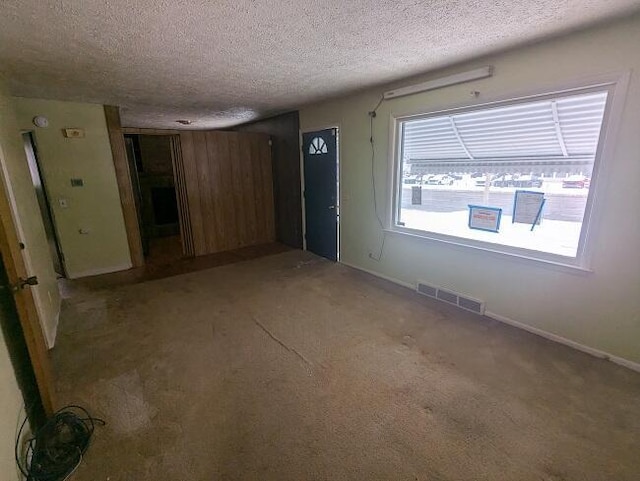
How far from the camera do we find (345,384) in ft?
6.72

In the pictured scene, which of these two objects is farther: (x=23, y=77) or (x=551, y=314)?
(x=23, y=77)

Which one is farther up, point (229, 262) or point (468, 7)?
point (468, 7)

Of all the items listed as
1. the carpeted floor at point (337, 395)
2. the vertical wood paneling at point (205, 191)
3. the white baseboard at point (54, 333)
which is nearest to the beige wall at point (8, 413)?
the carpeted floor at point (337, 395)

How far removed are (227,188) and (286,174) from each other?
109 cm

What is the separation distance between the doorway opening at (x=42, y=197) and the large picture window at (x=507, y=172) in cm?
454

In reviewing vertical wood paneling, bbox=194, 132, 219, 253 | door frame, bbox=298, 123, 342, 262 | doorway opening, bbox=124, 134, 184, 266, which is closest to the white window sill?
door frame, bbox=298, 123, 342, 262

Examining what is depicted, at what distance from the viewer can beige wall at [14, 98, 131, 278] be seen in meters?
3.71

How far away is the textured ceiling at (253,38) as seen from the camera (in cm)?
168

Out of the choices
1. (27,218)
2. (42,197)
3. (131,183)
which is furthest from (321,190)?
(42,197)

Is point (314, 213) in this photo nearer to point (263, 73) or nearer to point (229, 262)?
point (229, 262)

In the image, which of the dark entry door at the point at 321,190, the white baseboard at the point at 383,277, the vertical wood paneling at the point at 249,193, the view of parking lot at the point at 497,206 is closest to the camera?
the view of parking lot at the point at 497,206

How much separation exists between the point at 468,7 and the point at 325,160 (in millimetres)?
2844

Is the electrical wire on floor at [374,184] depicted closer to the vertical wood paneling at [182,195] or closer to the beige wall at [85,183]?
the vertical wood paneling at [182,195]

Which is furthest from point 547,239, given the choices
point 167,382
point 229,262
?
point 229,262
